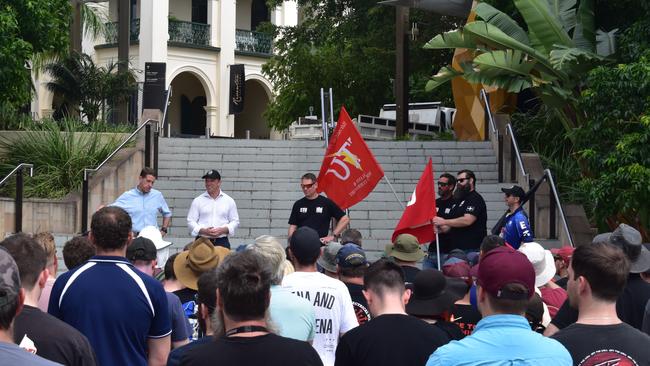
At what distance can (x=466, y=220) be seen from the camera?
41.3ft

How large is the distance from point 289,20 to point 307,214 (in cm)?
3399

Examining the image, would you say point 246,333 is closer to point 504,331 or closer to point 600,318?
point 504,331

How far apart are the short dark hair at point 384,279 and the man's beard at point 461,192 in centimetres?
721

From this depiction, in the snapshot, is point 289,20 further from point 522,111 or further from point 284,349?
point 284,349

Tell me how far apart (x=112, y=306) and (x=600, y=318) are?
8.34 ft

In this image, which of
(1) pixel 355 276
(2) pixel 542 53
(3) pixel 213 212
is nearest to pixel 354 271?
(1) pixel 355 276

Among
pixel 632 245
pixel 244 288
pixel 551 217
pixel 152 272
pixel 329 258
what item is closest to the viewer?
pixel 244 288

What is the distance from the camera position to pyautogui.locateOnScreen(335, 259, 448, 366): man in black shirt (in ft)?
17.6

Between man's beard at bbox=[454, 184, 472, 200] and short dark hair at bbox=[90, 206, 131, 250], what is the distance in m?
7.38

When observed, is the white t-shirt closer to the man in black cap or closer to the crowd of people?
the crowd of people

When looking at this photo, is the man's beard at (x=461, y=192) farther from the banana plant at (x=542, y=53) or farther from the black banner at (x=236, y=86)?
the black banner at (x=236, y=86)

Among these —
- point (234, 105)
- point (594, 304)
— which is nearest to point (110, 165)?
point (594, 304)

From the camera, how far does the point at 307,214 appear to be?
513 inches

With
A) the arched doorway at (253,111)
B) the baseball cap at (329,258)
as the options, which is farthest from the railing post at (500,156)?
the arched doorway at (253,111)
